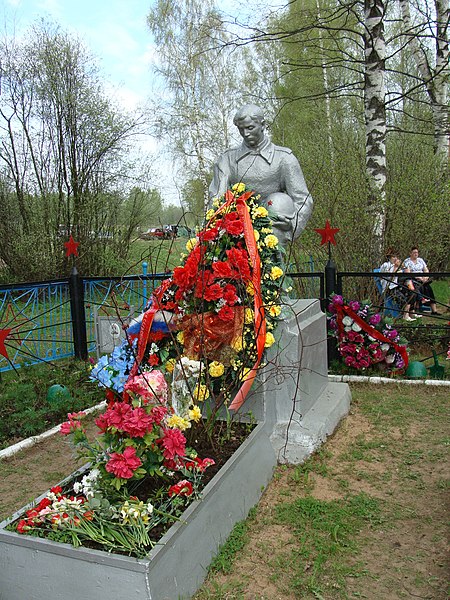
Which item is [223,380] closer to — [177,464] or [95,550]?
[177,464]

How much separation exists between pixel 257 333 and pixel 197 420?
68cm

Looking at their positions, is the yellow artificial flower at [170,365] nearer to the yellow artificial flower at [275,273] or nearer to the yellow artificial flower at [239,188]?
the yellow artificial flower at [275,273]

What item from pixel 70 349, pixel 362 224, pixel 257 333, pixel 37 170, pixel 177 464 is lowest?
pixel 70 349

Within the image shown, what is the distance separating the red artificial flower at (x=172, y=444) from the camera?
2.41 metres

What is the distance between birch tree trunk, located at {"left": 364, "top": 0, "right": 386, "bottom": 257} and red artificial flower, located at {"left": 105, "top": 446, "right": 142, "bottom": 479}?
6106 millimetres

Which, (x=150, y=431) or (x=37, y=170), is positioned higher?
(x=37, y=170)

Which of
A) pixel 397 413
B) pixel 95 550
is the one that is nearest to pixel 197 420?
pixel 95 550

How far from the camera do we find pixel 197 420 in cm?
305

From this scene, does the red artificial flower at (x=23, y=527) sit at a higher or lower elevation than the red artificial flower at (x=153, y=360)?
lower

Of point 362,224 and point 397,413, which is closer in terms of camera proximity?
point 397,413

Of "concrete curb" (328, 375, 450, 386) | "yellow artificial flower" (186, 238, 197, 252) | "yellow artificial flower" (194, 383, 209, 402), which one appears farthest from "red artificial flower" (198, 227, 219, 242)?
"concrete curb" (328, 375, 450, 386)

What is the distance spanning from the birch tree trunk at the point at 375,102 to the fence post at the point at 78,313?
4061 millimetres

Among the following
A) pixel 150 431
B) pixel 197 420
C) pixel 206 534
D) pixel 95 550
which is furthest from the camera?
pixel 197 420

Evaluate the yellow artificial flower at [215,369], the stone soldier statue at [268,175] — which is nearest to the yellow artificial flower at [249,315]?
the yellow artificial flower at [215,369]
